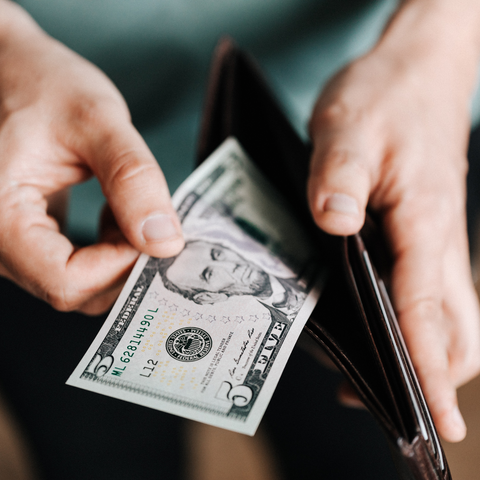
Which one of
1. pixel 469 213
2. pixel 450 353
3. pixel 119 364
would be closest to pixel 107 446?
pixel 119 364

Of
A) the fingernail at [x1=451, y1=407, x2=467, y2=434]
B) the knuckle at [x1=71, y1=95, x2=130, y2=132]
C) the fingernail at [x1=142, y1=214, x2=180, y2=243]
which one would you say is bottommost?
the fingernail at [x1=451, y1=407, x2=467, y2=434]

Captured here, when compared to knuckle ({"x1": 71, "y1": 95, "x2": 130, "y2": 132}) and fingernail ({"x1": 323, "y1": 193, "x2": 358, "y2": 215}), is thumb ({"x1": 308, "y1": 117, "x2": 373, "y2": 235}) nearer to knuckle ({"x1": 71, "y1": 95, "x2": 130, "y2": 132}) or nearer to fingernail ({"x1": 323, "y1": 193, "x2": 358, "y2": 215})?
fingernail ({"x1": 323, "y1": 193, "x2": 358, "y2": 215})

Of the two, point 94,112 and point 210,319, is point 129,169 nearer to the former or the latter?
point 94,112

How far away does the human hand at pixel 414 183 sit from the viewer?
27.6 inches

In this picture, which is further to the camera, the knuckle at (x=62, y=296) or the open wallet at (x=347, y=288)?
the knuckle at (x=62, y=296)

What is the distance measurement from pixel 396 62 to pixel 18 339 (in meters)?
1.09

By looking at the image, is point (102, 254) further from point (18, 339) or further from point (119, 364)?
point (18, 339)

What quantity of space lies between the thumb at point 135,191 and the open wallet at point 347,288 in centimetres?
25

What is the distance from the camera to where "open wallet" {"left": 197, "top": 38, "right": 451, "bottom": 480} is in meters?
0.50

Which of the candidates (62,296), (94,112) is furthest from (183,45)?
(62,296)

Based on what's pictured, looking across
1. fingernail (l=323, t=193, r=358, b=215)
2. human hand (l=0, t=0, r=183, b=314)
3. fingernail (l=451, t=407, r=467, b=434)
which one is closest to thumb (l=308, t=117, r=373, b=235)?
fingernail (l=323, t=193, r=358, b=215)

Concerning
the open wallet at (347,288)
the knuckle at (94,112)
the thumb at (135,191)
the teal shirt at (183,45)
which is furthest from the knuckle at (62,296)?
the teal shirt at (183,45)

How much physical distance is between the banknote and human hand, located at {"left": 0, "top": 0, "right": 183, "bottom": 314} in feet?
0.22

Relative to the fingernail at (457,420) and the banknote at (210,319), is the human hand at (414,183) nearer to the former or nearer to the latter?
the fingernail at (457,420)
